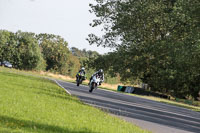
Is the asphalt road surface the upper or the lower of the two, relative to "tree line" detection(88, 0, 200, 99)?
lower

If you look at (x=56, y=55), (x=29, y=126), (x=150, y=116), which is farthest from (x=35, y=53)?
(x=29, y=126)

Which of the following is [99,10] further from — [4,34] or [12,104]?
[4,34]

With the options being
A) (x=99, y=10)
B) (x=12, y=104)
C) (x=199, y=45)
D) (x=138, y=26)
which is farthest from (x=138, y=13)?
(x=12, y=104)

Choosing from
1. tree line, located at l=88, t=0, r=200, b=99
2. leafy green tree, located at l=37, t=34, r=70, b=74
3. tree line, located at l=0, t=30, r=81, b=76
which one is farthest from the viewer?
leafy green tree, located at l=37, t=34, r=70, b=74

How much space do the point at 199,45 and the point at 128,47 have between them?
2115 cm

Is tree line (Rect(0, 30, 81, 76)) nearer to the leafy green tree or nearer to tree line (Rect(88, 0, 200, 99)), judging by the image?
the leafy green tree

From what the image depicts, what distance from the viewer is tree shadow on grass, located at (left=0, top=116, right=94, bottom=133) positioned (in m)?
7.83

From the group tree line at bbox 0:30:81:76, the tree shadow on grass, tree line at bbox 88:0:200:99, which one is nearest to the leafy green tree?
tree line at bbox 0:30:81:76

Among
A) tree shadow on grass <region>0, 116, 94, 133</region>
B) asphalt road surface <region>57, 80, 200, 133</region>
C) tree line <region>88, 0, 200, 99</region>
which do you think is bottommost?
asphalt road surface <region>57, 80, 200, 133</region>

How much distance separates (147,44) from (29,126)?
41.7m

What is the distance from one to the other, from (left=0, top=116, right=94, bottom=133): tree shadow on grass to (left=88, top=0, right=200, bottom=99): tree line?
3535 cm

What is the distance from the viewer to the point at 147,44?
1934 inches

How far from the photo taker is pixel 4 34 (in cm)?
10431

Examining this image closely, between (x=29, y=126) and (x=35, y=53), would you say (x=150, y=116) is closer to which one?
(x=29, y=126)
